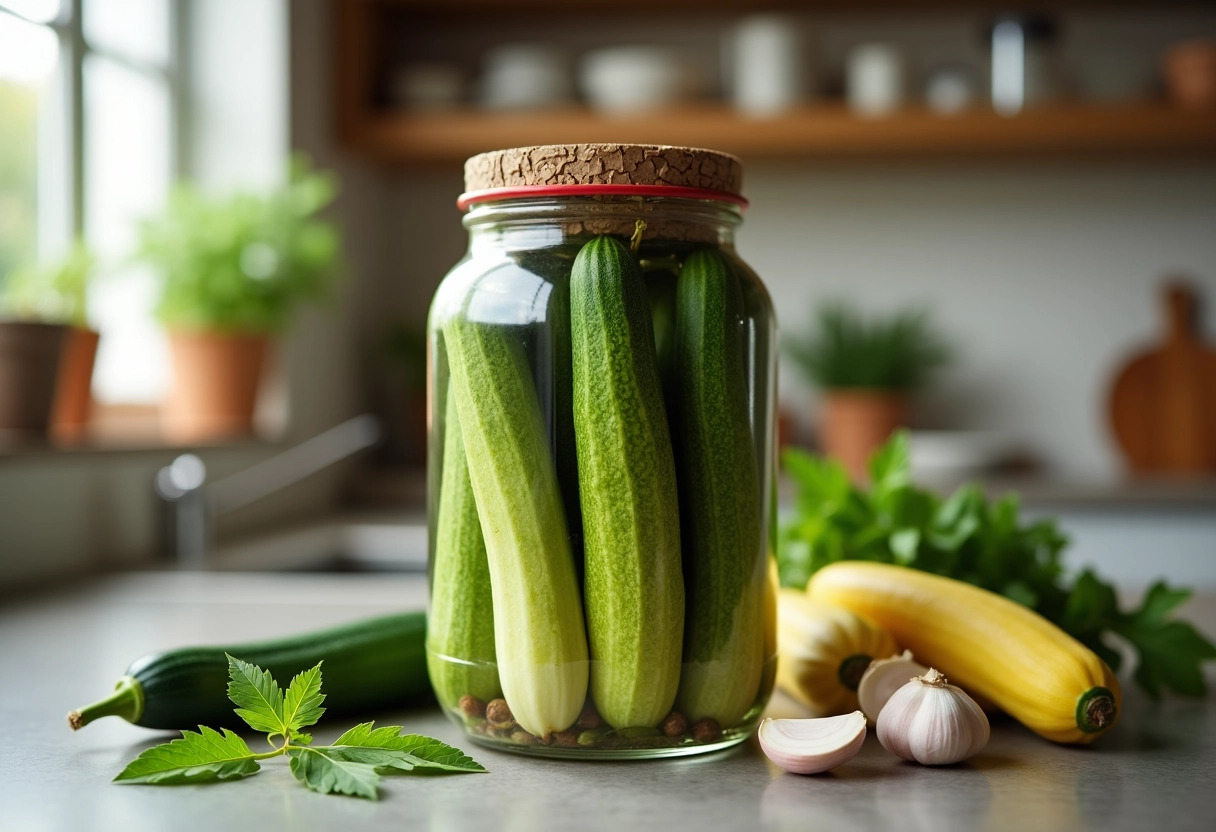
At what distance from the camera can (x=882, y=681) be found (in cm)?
68

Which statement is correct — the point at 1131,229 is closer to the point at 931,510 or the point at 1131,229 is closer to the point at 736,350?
the point at 931,510

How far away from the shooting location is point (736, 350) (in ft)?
2.06

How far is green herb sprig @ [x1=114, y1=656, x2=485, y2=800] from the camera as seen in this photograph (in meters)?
→ 0.59

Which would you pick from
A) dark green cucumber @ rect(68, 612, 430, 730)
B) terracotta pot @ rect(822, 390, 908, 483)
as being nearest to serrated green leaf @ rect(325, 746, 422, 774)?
dark green cucumber @ rect(68, 612, 430, 730)

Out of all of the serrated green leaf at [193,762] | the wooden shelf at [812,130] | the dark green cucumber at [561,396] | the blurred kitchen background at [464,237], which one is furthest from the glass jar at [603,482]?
the wooden shelf at [812,130]

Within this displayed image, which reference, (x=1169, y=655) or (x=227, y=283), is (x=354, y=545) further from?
(x=1169, y=655)

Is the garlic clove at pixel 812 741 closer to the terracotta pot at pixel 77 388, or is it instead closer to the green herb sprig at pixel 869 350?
the terracotta pot at pixel 77 388

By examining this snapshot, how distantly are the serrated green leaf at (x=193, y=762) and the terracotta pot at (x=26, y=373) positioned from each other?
1154 mm

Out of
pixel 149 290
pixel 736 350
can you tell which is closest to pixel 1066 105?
pixel 149 290

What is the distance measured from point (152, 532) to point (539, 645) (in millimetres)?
1411

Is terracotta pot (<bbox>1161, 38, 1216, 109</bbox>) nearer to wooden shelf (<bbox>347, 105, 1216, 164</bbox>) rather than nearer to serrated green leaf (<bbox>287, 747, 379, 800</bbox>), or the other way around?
wooden shelf (<bbox>347, 105, 1216, 164</bbox>)

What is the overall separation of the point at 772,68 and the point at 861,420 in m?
0.86

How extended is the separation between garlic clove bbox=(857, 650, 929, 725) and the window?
1.51m

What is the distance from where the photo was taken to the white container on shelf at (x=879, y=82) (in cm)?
269
